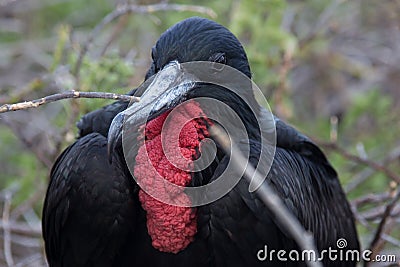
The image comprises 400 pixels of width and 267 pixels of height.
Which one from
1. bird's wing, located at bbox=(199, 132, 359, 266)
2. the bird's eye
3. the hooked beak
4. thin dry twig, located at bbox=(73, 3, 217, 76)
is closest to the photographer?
the hooked beak

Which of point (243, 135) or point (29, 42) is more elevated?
point (243, 135)

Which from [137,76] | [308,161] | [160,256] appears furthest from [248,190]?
[137,76]

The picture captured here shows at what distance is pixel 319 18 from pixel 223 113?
299 cm

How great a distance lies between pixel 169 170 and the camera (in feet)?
8.31

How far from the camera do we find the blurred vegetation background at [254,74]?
370cm

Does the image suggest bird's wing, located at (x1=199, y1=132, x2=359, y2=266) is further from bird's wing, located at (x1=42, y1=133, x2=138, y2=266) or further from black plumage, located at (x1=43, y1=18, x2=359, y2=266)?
bird's wing, located at (x1=42, y1=133, x2=138, y2=266)

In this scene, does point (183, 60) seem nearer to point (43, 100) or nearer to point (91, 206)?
point (91, 206)

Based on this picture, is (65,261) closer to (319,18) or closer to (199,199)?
(199,199)

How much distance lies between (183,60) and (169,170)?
374mm

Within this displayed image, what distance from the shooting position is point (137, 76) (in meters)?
4.45

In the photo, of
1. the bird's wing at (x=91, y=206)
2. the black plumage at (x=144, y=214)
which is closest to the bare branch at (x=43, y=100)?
the black plumage at (x=144, y=214)

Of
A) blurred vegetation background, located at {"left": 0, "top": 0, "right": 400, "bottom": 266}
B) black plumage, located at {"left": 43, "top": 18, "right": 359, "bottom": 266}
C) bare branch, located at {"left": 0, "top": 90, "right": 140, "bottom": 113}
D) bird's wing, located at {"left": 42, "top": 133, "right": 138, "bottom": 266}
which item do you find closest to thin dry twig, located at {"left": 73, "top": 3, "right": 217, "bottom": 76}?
blurred vegetation background, located at {"left": 0, "top": 0, "right": 400, "bottom": 266}

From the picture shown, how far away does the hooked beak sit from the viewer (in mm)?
2252

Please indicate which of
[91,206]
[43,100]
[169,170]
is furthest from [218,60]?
[43,100]
